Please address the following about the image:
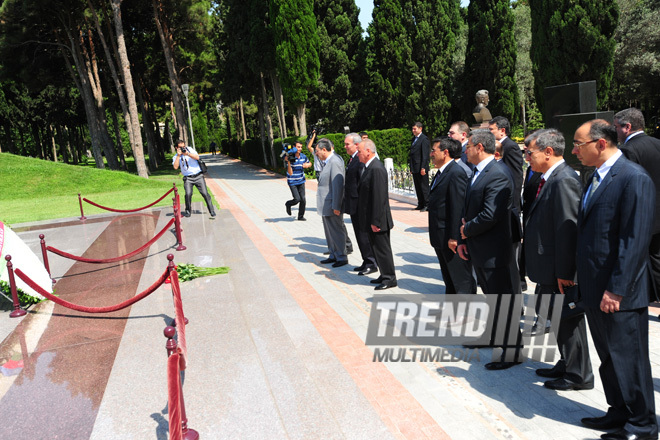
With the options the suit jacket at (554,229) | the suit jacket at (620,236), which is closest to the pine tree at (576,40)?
the suit jacket at (554,229)

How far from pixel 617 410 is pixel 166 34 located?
34.5 m

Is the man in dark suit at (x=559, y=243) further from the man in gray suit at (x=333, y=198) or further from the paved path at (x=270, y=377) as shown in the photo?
the man in gray suit at (x=333, y=198)

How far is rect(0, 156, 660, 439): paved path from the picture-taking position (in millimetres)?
3514

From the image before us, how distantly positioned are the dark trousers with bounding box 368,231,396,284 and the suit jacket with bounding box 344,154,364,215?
89cm

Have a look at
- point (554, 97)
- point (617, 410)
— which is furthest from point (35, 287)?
point (554, 97)

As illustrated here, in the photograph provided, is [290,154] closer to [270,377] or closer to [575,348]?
[270,377]

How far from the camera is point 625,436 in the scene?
299 cm

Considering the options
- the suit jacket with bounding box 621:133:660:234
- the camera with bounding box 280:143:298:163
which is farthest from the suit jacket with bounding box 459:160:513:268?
the camera with bounding box 280:143:298:163

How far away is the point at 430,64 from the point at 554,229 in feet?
82.4

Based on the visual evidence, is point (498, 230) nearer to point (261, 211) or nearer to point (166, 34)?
point (261, 211)

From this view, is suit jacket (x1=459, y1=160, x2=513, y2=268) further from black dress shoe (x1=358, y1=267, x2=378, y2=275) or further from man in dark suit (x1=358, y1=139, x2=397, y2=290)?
black dress shoe (x1=358, y1=267, x2=378, y2=275)

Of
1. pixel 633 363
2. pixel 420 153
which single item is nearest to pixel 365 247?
pixel 633 363

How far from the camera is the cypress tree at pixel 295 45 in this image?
24438 mm

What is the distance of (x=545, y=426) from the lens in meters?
3.31
